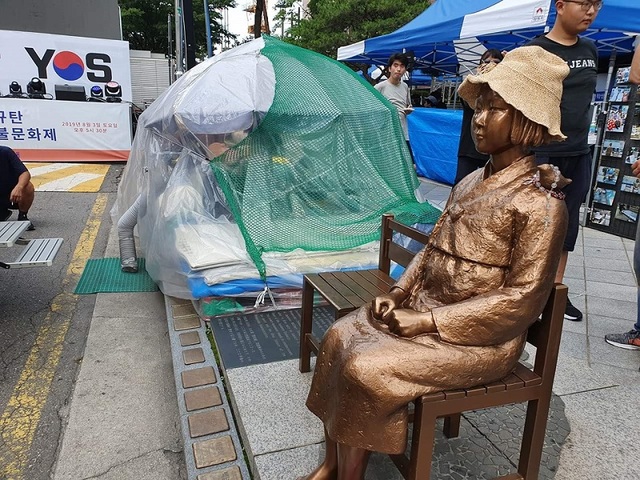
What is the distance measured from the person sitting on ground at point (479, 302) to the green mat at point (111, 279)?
3065 millimetres

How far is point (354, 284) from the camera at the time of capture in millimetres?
2598

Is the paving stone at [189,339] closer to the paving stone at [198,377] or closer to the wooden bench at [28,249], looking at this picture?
the paving stone at [198,377]

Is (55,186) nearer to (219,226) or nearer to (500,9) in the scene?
(219,226)

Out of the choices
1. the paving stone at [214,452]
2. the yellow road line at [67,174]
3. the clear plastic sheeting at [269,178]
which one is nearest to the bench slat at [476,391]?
the paving stone at [214,452]

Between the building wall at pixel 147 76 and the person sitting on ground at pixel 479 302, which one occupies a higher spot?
the building wall at pixel 147 76

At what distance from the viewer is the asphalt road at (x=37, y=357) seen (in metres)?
2.40

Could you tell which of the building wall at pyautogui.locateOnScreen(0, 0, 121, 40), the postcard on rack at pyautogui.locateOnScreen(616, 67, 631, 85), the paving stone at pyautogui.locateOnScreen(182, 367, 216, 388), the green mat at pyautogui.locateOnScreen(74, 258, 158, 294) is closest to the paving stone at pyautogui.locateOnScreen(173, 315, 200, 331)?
the paving stone at pyautogui.locateOnScreen(182, 367, 216, 388)

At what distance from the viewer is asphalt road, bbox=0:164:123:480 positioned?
240 cm

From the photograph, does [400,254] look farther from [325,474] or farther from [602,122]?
[602,122]

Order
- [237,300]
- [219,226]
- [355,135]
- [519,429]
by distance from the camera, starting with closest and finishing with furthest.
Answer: [519,429] → [237,300] → [219,226] → [355,135]

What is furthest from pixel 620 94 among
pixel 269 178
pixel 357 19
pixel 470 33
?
pixel 357 19

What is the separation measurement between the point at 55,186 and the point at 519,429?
27.2ft

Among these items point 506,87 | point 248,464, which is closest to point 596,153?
point 506,87

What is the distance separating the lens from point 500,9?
6211 millimetres
